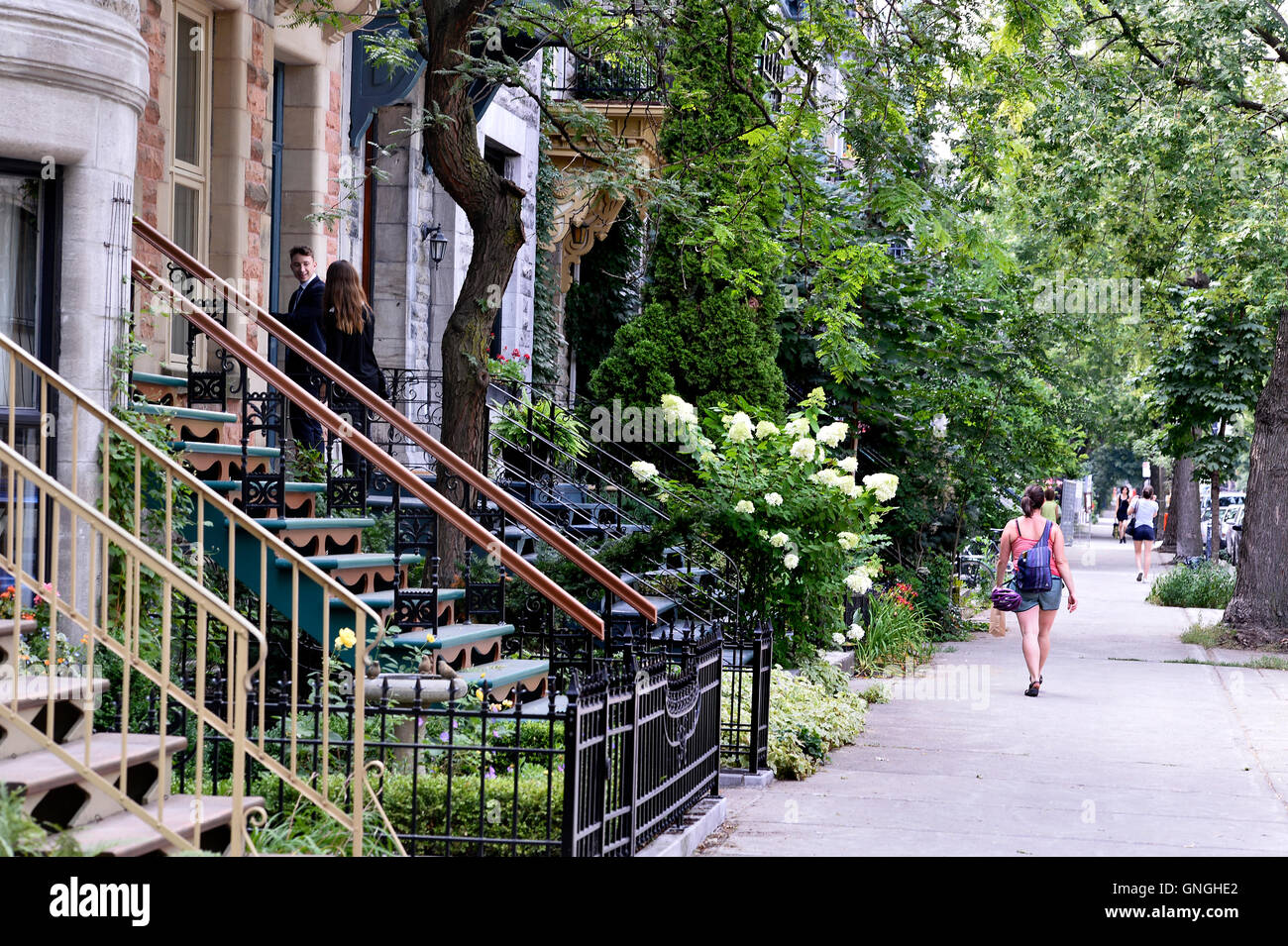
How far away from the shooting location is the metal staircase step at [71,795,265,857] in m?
4.60

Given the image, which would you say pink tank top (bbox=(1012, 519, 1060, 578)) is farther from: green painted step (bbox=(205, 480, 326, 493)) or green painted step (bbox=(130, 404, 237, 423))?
green painted step (bbox=(130, 404, 237, 423))

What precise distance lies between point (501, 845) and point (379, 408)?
3497 millimetres

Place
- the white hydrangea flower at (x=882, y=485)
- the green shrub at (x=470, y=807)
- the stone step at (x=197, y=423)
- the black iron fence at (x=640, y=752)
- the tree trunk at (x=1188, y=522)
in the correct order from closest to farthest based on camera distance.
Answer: the black iron fence at (x=640, y=752) → the green shrub at (x=470, y=807) → the stone step at (x=197, y=423) → the white hydrangea flower at (x=882, y=485) → the tree trunk at (x=1188, y=522)

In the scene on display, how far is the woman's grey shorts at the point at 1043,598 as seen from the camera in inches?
490

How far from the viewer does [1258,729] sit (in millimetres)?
10734

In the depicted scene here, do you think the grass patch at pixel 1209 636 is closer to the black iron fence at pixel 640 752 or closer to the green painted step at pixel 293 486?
the black iron fence at pixel 640 752

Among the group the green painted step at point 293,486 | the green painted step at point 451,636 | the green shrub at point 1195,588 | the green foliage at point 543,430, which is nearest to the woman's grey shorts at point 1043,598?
the green foliage at point 543,430

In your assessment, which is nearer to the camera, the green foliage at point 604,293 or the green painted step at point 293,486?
the green painted step at point 293,486

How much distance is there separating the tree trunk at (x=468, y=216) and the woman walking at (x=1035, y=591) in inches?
230

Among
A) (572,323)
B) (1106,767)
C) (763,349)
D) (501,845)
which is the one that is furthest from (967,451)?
(501,845)

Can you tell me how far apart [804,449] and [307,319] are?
12.9ft

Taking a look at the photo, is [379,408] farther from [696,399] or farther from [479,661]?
[696,399]

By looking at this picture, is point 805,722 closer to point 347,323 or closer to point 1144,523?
point 347,323

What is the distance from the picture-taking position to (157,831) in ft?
15.9
